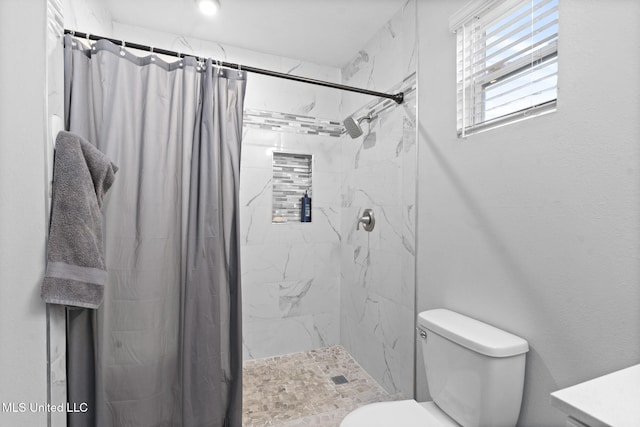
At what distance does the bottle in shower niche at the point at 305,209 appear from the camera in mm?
2541

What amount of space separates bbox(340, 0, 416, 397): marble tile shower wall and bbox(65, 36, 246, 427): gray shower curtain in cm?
100

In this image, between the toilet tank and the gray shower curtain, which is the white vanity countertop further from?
the gray shower curtain

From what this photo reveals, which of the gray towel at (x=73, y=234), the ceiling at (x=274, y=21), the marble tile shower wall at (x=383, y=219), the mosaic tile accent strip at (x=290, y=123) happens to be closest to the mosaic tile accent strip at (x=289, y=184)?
the mosaic tile accent strip at (x=290, y=123)

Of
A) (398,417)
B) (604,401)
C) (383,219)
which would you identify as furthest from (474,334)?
(383,219)

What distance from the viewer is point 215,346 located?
1417 millimetres

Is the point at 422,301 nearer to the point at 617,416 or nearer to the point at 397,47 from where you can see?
the point at 617,416

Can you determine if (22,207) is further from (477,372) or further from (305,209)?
(305,209)

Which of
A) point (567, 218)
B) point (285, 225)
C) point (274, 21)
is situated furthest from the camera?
point (285, 225)

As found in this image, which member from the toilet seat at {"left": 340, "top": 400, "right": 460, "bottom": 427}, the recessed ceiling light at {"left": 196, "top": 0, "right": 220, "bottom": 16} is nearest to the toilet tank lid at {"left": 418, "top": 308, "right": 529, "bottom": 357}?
the toilet seat at {"left": 340, "top": 400, "right": 460, "bottom": 427}

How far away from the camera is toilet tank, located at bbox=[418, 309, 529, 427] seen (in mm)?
995

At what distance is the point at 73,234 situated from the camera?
1.06 metres

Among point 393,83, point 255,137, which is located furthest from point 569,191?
point 255,137

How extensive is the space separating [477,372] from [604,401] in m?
0.48

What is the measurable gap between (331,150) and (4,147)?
6.70 ft
